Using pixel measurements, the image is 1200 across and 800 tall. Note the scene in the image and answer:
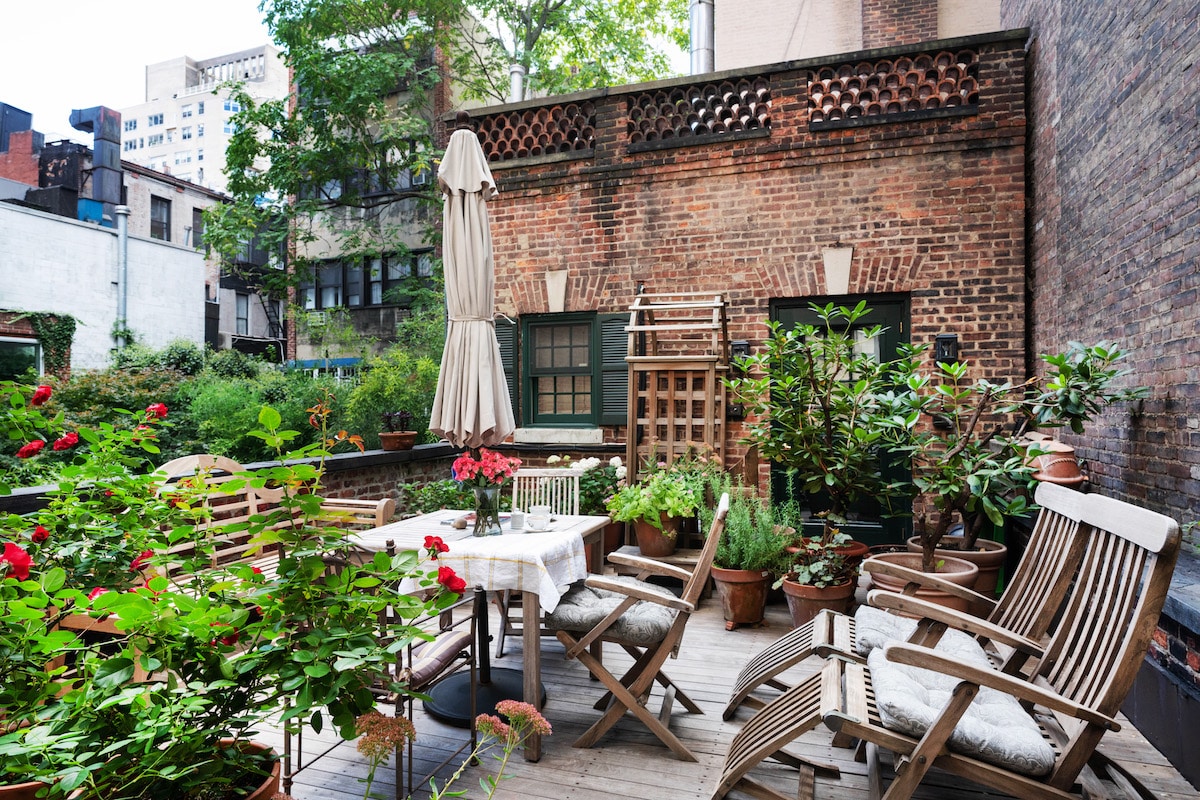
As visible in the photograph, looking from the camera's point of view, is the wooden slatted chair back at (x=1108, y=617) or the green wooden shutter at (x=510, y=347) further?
the green wooden shutter at (x=510, y=347)

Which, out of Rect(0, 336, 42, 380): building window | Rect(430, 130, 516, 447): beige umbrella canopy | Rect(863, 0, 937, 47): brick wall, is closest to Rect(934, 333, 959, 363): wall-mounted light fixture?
Rect(430, 130, 516, 447): beige umbrella canopy

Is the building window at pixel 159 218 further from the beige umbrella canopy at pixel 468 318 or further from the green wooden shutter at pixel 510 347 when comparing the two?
the beige umbrella canopy at pixel 468 318

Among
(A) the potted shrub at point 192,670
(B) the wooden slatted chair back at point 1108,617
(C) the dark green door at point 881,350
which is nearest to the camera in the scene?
(A) the potted shrub at point 192,670

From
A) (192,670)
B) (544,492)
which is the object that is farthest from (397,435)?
(192,670)

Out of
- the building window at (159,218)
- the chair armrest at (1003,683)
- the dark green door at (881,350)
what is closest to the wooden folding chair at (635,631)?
the chair armrest at (1003,683)

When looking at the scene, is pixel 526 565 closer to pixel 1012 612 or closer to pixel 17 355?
pixel 1012 612

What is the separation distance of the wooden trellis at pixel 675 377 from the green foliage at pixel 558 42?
1024 cm

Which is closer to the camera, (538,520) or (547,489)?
(538,520)

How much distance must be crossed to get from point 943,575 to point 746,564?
124cm

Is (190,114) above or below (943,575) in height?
above

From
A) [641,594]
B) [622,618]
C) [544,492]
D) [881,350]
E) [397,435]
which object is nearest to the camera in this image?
[641,594]

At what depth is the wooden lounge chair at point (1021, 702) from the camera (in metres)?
2.04

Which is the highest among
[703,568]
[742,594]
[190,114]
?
[190,114]

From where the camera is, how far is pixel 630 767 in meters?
2.94
